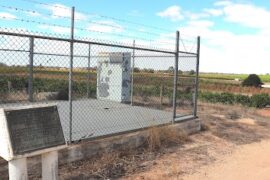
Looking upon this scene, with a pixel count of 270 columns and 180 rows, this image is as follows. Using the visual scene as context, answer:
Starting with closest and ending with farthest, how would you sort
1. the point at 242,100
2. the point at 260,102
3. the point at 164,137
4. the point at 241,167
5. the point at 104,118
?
the point at 241,167
the point at 164,137
the point at 104,118
the point at 260,102
the point at 242,100

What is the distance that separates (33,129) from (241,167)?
4661 mm

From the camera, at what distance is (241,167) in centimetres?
748

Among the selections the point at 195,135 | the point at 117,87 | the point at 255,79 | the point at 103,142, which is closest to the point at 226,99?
the point at 117,87

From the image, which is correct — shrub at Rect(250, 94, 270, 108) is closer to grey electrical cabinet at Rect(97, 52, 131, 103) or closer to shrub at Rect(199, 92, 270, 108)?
shrub at Rect(199, 92, 270, 108)

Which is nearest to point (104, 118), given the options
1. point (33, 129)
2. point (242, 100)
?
point (33, 129)

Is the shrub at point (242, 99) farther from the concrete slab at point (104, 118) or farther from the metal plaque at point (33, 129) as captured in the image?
the metal plaque at point (33, 129)

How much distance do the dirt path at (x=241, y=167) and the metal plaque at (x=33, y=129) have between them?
293 centimetres

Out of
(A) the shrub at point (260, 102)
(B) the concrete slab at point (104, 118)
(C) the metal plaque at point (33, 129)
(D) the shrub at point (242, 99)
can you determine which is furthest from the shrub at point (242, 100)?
(C) the metal plaque at point (33, 129)

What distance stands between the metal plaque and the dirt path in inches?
115

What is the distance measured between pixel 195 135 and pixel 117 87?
499 centimetres

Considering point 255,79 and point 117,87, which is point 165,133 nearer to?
point 117,87

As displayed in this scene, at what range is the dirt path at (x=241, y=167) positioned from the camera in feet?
22.4

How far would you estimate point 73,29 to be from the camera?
6.57 meters

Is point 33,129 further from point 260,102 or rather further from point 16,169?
point 260,102
